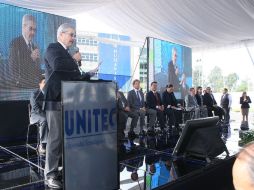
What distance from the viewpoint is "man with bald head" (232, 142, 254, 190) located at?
658mm

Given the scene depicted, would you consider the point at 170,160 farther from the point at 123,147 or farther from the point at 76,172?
the point at 76,172

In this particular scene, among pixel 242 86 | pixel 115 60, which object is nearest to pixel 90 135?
pixel 115 60

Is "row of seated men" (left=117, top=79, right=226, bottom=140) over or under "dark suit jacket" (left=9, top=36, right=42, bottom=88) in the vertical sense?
under

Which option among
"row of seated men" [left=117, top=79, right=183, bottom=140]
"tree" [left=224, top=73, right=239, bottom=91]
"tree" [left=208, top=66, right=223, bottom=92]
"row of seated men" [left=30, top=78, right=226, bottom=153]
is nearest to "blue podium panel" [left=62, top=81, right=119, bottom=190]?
"row of seated men" [left=30, top=78, right=226, bottom=153]

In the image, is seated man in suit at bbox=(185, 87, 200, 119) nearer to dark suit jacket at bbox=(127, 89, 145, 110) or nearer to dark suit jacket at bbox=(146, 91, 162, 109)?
dark suit jacket at bbox=(146, 91, 162, 109)

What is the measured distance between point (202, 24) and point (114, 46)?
2542mm

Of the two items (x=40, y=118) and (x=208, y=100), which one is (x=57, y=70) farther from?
(x=208, y=100)

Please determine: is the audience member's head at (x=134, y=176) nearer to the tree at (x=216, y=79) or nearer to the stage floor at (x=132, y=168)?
the stage floor at (x=132, y=168)

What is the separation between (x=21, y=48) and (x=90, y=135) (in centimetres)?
346

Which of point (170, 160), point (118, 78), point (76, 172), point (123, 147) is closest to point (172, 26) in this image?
point (118, 78)

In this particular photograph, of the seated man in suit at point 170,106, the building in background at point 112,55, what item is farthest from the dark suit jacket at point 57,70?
the seated man in suit at point 170,106

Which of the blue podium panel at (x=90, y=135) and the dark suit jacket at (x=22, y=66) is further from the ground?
the dark suit jacket at (x=22, y=66)

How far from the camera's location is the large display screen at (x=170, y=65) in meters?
7.70

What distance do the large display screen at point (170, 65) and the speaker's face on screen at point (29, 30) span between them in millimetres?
3336
